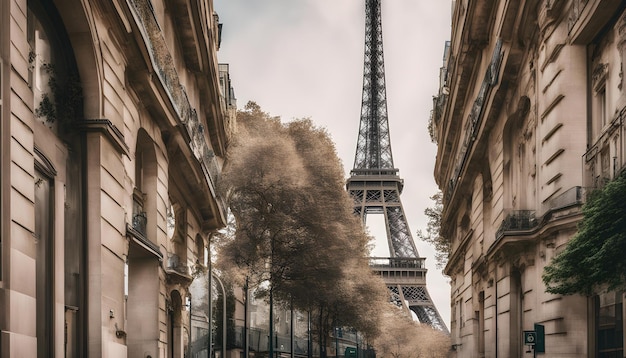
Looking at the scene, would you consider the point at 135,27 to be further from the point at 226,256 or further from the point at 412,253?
the point at 412,253

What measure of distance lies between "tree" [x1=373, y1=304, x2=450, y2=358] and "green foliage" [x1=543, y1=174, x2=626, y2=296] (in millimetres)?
73732

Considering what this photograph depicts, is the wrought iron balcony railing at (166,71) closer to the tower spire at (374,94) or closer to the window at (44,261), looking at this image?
the window at (44,261)

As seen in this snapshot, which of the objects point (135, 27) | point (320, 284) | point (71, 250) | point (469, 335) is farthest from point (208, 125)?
point (71, 250)

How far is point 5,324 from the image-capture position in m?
11.5

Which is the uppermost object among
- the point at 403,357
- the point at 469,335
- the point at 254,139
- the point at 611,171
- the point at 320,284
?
the point at 254,139

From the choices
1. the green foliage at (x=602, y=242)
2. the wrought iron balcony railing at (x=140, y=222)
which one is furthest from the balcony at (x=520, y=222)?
the wrought iron balcony railing at (x=140, y=222)

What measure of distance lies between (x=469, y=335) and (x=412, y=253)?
77.9m

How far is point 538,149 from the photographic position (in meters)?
22.8

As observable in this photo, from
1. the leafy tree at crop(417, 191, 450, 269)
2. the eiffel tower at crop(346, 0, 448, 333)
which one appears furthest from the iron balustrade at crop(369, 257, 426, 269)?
the leafy tree at crop(417, 191, 450, 269)

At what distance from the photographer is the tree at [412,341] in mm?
90500

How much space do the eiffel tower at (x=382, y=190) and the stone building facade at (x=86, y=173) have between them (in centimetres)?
7797

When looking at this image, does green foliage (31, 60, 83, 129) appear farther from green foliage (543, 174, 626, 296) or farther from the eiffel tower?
the eiffel tower

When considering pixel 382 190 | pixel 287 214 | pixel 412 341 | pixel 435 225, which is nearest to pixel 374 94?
pixel 382 190

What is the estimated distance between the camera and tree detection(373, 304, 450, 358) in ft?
297
